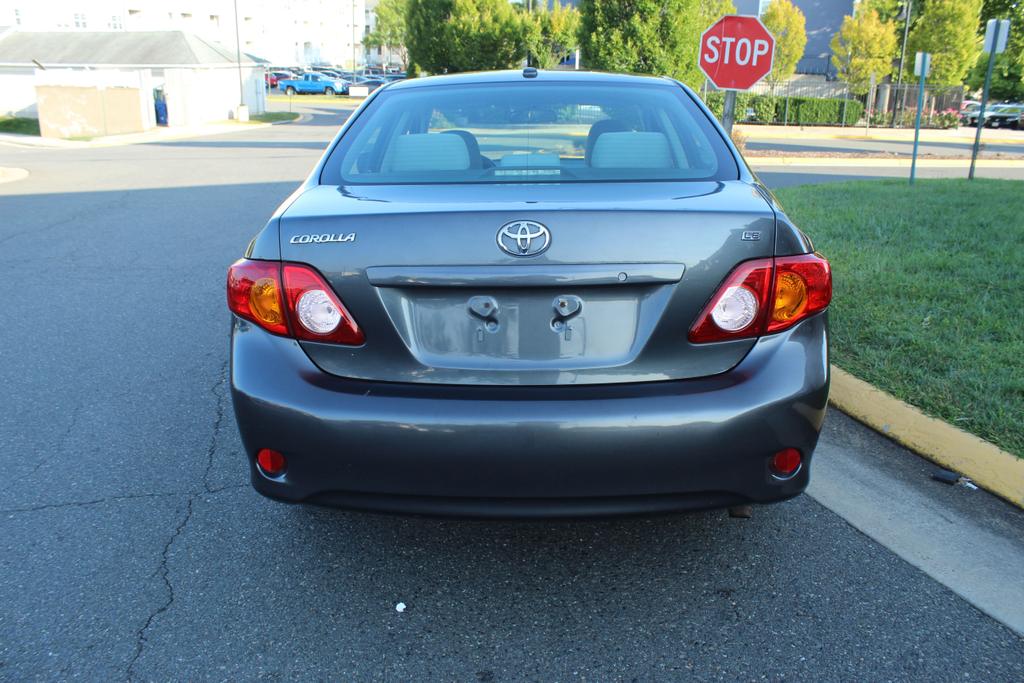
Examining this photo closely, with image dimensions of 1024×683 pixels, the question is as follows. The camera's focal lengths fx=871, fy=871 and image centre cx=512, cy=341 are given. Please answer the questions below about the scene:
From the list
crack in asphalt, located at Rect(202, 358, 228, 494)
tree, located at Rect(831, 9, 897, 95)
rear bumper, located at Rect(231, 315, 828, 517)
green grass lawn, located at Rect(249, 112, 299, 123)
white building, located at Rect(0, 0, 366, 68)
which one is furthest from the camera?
white building, located at Rect(0, 0, 366, 68)

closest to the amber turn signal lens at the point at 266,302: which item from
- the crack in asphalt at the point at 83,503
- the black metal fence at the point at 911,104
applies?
the crack in asphalt at the point at 83,503

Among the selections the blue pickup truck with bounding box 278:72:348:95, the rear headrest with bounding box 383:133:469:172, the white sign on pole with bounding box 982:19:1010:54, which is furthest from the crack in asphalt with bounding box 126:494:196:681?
the blue pickup truck with bounding box 278:72:348:95

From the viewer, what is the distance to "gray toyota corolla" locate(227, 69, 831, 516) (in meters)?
2.39

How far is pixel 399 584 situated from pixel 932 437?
2481mm

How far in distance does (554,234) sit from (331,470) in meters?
0.92

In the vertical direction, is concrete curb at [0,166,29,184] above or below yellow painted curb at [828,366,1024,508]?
below

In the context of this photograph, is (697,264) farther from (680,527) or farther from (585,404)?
(680,527)

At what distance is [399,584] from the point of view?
2891mm

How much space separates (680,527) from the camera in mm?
3260

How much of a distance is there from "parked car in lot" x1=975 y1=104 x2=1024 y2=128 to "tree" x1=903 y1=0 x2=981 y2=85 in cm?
514

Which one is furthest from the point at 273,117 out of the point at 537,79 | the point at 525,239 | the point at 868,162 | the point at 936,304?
the point at 525,239

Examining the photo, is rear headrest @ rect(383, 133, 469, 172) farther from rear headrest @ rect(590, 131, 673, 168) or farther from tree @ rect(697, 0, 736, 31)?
tree @ rect(697, 0, 736, 31)

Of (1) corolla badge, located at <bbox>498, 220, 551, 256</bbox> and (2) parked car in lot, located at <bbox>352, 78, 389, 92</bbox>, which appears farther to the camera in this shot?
(2) parked car in lot, located at <bbox>352, 78, 389, 92</bbox>

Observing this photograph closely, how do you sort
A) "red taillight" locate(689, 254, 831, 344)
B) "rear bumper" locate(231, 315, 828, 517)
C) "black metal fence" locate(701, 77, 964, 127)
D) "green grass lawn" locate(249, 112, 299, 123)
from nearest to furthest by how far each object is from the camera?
"rear bumper" locate(231, 315, 828, 517), "red taillight" locate(689, 254, 831, 344), "black metal fence" locate(701, 77, 964, 127), "green grass lawn" locate(249, 112, 299, 123)
